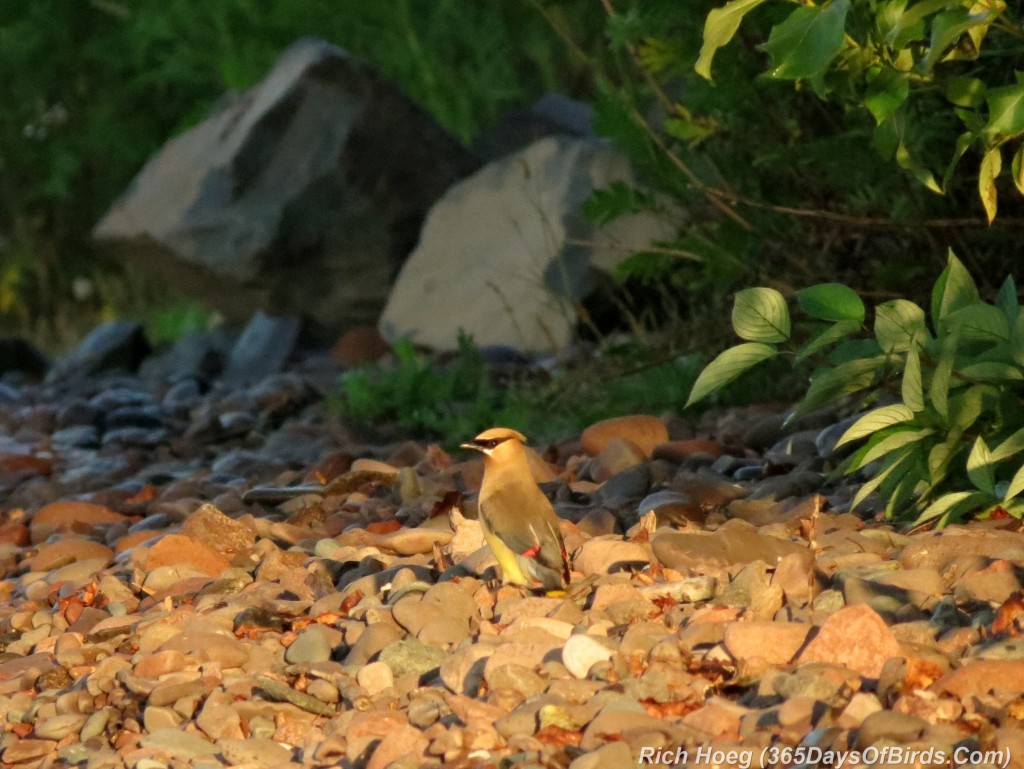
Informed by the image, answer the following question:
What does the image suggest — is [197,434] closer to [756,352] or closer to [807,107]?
[807,107]

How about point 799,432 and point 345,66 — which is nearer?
point 799,432

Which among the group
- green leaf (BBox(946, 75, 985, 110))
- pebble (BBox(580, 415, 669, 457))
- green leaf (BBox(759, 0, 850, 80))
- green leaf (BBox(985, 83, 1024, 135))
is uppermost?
green leaf (BBox(759, 0, 850, 80))

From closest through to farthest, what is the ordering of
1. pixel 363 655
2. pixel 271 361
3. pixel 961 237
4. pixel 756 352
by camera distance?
pixel 363 655 → pixel 756 352 → pixel 961 237 → pixel 271 361

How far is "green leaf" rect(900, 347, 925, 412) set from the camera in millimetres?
3146

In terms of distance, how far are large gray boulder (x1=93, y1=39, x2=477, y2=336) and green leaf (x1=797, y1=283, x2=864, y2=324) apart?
6.48 m

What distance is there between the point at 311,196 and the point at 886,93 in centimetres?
666

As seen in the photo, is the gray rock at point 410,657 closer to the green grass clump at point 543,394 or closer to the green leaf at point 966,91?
the green leaf at point 966,91

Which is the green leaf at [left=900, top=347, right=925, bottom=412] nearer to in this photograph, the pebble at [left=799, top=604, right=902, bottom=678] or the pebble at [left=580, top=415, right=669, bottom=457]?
the pebble at [left=799, top=604, right=902, bottom=678]

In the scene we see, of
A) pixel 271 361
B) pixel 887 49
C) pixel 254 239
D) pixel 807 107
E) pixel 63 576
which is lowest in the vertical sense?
pixel 271 361

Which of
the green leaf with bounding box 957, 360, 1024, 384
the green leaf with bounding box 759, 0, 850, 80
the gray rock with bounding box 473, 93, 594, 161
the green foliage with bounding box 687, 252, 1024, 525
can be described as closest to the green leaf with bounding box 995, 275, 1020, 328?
the green foliage with bounding box 687, 252, 1024, 525

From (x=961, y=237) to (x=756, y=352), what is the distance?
1.71 metres

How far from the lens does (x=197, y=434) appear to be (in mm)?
7184

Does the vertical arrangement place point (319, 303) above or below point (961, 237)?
below

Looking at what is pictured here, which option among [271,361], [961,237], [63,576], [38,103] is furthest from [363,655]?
[38,103]
